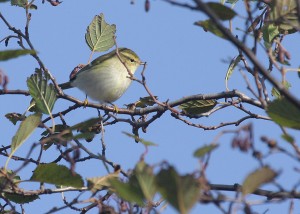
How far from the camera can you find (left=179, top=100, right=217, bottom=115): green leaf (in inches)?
161

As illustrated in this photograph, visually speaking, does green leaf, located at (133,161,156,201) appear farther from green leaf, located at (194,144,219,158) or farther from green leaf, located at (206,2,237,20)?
green leaf, located at (206,2,237,20)

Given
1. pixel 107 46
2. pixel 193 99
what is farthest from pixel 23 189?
pixel 107 46

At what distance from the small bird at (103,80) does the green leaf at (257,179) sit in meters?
5.28

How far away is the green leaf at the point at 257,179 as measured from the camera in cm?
197

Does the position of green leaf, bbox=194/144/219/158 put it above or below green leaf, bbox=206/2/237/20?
below

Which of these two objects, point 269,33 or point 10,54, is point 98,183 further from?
point 269,33

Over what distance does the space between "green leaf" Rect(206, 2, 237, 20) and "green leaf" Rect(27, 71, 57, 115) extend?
125 centimetres

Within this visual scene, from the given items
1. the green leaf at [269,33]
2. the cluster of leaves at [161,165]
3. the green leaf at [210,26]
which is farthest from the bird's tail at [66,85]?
the green leaf at [210,26]

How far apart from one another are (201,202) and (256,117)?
2.00 m

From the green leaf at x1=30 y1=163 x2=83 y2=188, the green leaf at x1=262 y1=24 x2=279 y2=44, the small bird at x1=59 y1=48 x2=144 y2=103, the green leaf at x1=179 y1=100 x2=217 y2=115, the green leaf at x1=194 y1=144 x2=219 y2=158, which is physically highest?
the green leaf at x1=262 y1=24 x2=279 y2=44

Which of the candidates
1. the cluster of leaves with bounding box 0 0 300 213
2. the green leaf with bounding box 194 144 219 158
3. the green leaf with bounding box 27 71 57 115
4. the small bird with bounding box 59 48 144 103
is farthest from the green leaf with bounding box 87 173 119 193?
the small bird with bounding box 59 48 144 103

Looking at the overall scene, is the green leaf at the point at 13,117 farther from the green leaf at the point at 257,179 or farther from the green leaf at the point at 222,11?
the green leaf at the point at 257,179

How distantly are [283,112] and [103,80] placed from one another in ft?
17.5

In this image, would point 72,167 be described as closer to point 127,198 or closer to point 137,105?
point 127,198
